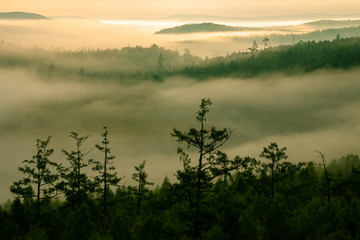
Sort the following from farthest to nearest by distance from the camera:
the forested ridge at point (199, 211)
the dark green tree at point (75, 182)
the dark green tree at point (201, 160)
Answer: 1. the dark green tree at point (75, 182)
2. the forested ridge at point (199, 211)
3. the dark green tree at point (201, 160)

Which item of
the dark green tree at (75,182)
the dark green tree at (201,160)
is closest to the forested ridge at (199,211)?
the dark green tree at (201,160)

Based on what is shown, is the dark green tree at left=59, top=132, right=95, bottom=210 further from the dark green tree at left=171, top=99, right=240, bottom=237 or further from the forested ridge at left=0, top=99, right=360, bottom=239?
the dark green tree at left=171, top=99, right=240, bottom=237

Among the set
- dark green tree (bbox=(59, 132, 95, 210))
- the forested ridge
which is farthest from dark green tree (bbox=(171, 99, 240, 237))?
dark green tree (bbox=(59, 132, 95, 210))

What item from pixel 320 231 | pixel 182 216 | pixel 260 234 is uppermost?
pixel 182 216

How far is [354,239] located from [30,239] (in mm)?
26417

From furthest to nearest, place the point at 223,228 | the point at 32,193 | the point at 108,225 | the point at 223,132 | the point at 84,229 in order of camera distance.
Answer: the point at 108,225 → the point at 32,193 → the point at 84,229 → the point at 223,228 → the point at 223,132

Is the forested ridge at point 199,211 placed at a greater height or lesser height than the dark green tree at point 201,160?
lesser

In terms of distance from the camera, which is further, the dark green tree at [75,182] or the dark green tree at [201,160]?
the dark green tree at [75,182]

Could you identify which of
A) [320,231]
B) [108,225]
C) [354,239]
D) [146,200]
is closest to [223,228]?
[320,231]

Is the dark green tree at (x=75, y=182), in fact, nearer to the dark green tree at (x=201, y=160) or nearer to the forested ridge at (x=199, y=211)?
the forested ridge at (x=199, y=211)

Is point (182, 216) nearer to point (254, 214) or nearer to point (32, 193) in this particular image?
point (254, 214)

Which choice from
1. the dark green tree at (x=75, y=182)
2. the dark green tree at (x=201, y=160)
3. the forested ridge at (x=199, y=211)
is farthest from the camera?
the dark green tree at (x=75, y=182)

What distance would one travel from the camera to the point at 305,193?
162ft

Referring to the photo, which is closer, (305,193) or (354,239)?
(354,239)
